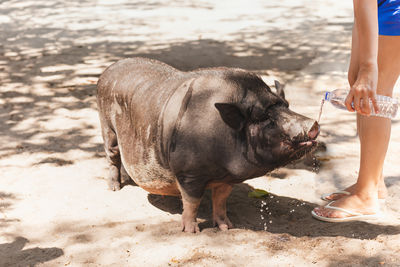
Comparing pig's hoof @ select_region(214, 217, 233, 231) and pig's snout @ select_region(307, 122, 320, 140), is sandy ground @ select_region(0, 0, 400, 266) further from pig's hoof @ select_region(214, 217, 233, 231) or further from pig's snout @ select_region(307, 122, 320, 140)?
pig's snout @ select_region(307, 122, 320, 140)

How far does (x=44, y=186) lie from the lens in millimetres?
4523

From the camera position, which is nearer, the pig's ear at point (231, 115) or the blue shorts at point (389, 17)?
the pig's ear at point (231, 115)

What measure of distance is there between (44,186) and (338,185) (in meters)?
2.54

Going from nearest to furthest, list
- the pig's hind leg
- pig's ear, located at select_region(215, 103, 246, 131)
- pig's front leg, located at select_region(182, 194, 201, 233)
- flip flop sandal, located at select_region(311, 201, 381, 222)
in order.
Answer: pig's ear, located at select_region(215, 103, 246, 131), pig's front leg, located at select_region(182, 194, 201, 233), flip flop sandal, located at select_region(311, 201, 381, 222), the pig's hind leg

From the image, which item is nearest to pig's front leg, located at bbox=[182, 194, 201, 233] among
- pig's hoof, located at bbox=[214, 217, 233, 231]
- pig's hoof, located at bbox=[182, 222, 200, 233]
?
pig's hoof, located at bbox=[182, 222, 200, 233]

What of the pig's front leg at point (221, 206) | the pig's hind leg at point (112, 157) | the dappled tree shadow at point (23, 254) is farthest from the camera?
the pig's hind leg at point (112, 157)

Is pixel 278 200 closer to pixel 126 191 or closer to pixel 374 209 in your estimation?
pixel 374 209

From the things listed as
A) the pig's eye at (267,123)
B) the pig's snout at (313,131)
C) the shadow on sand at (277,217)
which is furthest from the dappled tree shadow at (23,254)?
the pig's snout at (313,131)

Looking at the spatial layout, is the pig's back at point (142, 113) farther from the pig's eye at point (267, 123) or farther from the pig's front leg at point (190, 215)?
the pig's eye at point (267, 123)

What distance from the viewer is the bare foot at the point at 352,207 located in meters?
3.85

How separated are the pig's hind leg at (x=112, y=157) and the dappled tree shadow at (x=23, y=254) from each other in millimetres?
1033

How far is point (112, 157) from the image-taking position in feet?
14.7

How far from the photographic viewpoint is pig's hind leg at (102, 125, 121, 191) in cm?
439

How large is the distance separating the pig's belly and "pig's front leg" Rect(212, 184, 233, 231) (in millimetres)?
288
